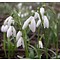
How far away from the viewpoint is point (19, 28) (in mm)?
1141

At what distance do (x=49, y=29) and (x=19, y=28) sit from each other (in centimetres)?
20

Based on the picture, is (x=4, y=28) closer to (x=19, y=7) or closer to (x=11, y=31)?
(x=11, y=31)

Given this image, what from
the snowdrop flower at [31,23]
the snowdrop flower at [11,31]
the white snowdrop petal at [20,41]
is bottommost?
the white snowdrop petal at [20,41]

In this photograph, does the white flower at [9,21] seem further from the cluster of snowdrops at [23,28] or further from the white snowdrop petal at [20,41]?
the white snowdrop petal at [20,41]

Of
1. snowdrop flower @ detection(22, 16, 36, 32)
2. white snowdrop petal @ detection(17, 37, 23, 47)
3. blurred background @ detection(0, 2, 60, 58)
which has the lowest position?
white snowdrop petal @ detection(17, 37, 23, 47)

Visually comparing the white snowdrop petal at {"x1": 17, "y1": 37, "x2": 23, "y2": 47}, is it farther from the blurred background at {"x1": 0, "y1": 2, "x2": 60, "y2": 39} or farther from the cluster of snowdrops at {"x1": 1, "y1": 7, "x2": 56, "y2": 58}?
the blurred background at {"x1": 0, "y1": 2, "x2": 60, "y2": 39}

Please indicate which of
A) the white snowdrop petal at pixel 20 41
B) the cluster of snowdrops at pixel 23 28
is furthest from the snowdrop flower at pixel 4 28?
the white snowdrop petal at pixel 20 41

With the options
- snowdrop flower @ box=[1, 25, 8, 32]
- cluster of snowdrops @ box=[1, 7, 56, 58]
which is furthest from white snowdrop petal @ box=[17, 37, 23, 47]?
snowdrop flower @ box=[1, 25, 8, 32]

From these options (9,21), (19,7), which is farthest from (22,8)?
(9,21)

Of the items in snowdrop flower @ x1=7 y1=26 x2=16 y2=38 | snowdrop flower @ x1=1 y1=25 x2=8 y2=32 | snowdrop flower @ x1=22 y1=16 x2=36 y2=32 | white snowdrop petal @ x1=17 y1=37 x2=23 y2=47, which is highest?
snowdrop flower @ x1=22 y1=16 x2=36 y2=32

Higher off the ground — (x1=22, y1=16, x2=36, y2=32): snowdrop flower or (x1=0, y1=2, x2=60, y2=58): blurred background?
(x1=0, y1=2, x2=60, y2=58): blurred background

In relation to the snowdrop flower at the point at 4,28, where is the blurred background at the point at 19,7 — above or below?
above

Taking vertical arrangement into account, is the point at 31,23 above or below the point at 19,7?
below

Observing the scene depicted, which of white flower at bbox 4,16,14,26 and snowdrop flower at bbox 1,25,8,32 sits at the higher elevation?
white flower at bbox 4,16,14,26
